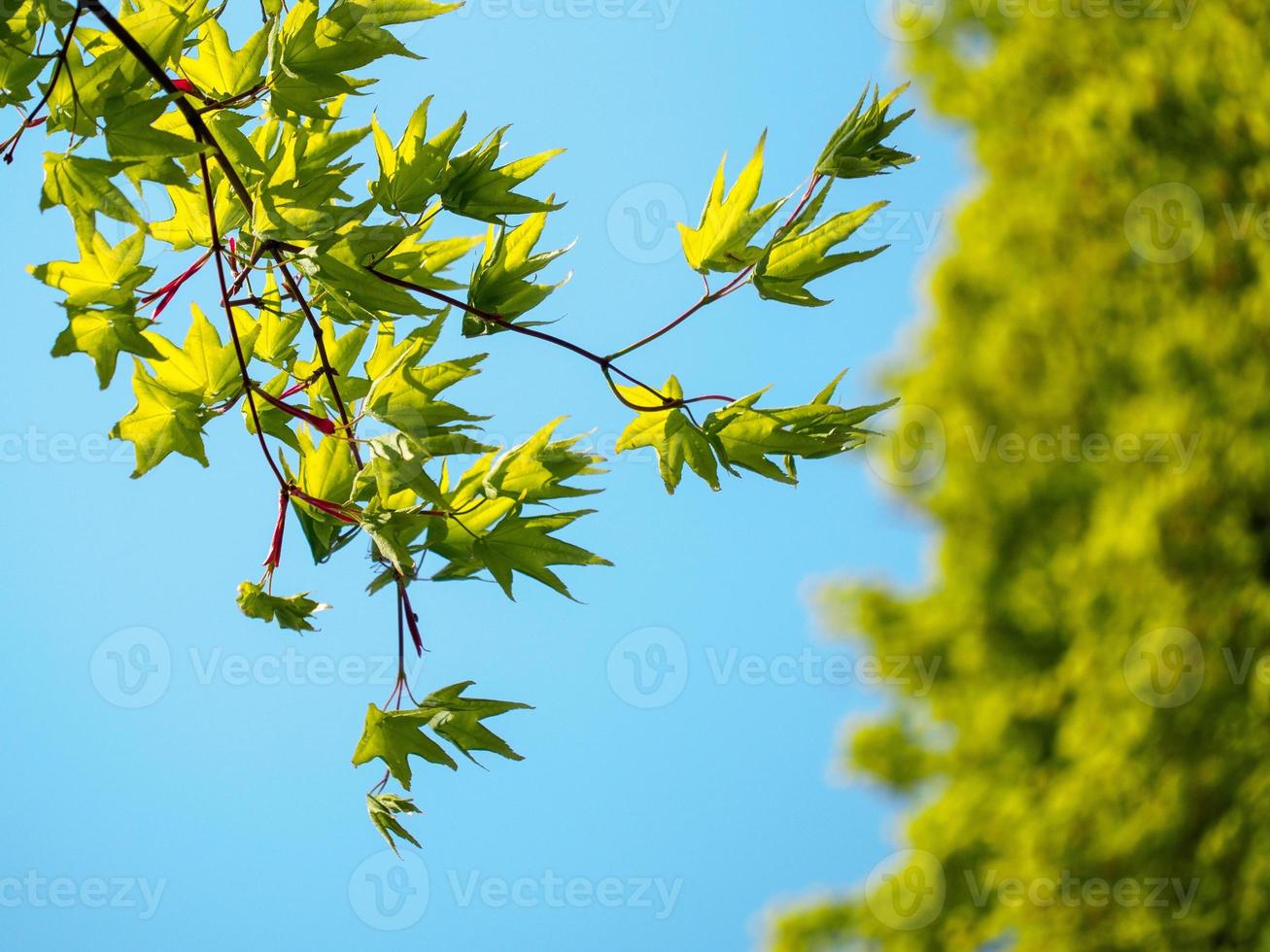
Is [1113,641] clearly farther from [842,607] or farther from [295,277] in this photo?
[295,277]

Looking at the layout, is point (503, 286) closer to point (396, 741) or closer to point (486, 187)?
point (486, 187)

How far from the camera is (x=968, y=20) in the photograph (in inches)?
184

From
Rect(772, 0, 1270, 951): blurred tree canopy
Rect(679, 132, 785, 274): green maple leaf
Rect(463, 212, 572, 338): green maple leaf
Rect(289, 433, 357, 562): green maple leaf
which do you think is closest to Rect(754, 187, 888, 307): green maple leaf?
Rect(679, 132, 785, 274): green maple leaf

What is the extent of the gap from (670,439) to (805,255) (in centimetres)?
17

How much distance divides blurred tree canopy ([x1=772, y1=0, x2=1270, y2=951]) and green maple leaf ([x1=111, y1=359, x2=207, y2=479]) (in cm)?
339

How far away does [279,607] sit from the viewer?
2.85 feet

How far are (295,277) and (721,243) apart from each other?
34cm

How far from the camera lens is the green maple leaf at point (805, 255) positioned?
2.80 feet

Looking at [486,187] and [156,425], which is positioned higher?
[486,187]

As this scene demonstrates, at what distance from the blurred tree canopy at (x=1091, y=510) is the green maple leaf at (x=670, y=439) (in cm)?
314

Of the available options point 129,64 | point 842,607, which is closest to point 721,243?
point 129,64

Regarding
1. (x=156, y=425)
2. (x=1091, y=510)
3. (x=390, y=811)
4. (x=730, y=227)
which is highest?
(x=1091, y=510)

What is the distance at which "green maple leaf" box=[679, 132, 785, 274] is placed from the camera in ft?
2.95

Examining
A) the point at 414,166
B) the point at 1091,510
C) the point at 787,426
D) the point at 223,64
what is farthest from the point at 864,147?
the point at 1091,510
